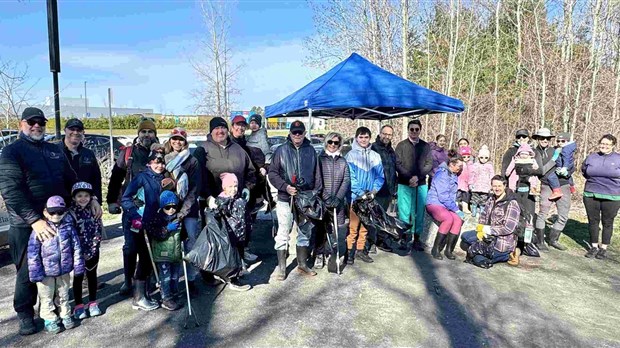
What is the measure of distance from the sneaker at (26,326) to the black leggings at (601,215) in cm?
661

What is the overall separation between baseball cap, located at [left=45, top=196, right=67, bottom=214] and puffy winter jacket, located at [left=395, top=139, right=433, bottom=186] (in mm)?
4134

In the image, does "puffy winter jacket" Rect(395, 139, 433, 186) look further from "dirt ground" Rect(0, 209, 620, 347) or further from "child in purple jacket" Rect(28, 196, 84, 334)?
"child in purple jacket" Rect(28, 196, 84, 334)

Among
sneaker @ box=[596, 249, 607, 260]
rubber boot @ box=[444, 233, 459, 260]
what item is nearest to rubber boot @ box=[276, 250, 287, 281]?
rubber boot @ box=[444, 233, 459, 260]

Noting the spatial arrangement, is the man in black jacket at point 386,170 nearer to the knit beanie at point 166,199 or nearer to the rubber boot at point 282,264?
the rubber boot at point 282,264

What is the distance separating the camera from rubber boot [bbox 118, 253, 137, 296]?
3.96 meters

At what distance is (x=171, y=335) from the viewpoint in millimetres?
3395

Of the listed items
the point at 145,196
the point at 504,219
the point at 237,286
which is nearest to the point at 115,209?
the point at 145,196

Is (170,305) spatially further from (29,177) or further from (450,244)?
(450,244)

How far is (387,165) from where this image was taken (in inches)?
222

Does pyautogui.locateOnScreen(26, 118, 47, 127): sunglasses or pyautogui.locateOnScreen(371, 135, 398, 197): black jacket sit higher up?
pyautogui.locateOnScreen(26, 118, 47, 127): sunglasses

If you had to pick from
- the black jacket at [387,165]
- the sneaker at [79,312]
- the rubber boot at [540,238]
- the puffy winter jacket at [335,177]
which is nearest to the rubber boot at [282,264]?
the puffy winter jacket at [335,177]

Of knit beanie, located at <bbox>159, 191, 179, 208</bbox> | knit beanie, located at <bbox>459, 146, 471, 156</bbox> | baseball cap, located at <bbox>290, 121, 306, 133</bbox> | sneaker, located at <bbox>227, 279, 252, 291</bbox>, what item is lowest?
sneaker, located at <bbox>227, 279, 252, 291</bbox>

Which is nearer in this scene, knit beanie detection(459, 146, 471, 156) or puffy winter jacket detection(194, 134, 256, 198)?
puffy winter jacket detection(194, 134, 256, 198)

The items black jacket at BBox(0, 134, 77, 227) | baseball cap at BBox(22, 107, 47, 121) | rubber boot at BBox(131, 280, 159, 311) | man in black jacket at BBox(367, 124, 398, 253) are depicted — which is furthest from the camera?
man in black jacket at BBox(367, 124, 398, 253)
